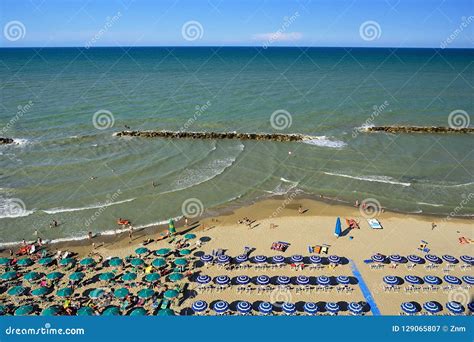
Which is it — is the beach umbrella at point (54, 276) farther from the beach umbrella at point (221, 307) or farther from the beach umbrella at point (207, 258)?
the beach umbrella at point (221, 307)

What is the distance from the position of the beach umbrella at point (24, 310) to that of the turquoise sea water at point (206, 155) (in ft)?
34.2

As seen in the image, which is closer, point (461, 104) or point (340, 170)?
point (340, 170)

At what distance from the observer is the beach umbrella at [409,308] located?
25484 millimetres

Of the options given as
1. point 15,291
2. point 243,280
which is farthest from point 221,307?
point 15,291

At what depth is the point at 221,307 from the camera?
2561 centimetres

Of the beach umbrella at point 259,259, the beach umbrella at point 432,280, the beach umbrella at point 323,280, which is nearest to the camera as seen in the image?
the beach umbrella at point 323,280

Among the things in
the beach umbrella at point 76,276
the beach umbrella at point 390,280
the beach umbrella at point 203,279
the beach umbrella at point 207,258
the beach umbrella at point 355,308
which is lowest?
the beach umbrella at point 355,308

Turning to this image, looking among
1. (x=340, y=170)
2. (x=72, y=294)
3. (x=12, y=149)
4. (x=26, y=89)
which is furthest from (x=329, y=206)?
(x=26, y=89)

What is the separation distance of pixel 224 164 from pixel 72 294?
28.3 meters

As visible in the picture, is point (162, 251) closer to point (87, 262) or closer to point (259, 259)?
point (87, 262)

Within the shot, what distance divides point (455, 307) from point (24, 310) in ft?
89.3

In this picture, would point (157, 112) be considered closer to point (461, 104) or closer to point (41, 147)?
point (41, 147)

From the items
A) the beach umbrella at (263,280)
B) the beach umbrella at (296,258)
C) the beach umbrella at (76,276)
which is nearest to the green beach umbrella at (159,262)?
the beach umbrella at (76,276)

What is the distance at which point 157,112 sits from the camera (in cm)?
7869
